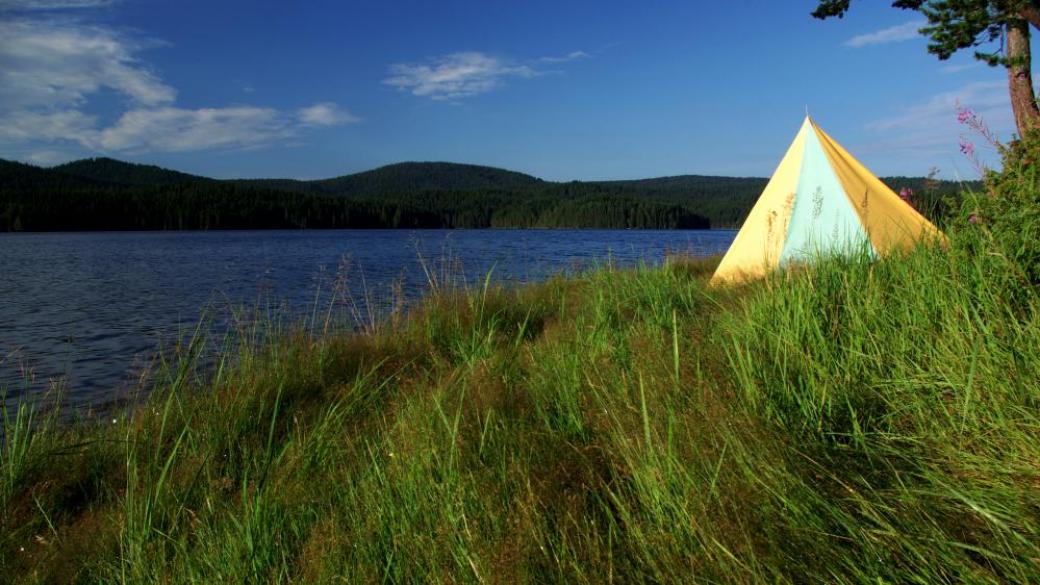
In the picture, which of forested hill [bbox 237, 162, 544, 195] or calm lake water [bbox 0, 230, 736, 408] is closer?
calm lake water [bbox 0, 230, 736, 408]

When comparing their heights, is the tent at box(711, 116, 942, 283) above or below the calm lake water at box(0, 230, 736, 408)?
above

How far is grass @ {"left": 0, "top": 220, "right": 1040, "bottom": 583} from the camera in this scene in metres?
1.54

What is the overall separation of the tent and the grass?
3613 millimetres

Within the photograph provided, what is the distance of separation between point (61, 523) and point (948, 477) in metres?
3.62

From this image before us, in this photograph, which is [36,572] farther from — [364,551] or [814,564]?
[814,564]

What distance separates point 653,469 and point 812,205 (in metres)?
6.49

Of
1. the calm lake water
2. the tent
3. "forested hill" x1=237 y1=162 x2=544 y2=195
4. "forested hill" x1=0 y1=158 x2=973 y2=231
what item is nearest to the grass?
the calm lake water

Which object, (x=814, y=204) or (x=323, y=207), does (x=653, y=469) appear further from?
(x=323, y=207)

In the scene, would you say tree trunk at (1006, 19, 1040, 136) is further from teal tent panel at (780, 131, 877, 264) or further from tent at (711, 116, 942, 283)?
teal tent panel at (780, 131, 877, 264)

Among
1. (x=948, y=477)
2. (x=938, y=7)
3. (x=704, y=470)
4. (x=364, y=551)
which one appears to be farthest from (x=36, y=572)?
(x=938, y=7)

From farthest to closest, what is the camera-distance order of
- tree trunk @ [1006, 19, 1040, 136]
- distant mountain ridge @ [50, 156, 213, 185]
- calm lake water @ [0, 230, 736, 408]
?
distant mountain ridge @ [50, 156, 213, 185]
tree trunk @ [1006, 19, 1040, 136]
calm lake water @ [0, 230, 736, 408]

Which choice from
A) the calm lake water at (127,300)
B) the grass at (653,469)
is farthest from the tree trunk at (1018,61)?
the grass at (653,469)

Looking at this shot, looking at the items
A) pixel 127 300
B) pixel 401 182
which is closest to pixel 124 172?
pixel 401 182

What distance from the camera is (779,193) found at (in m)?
7.57
